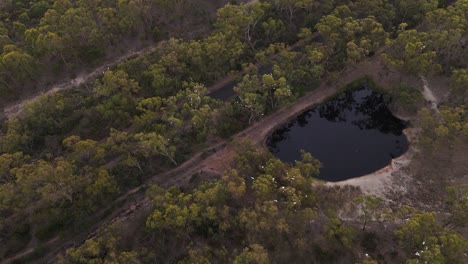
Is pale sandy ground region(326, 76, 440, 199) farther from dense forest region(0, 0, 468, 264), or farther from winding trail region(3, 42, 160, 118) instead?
winding trail region(3, 42, 160, 118)

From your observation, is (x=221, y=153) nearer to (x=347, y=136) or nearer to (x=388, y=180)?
(x=347, y=136)

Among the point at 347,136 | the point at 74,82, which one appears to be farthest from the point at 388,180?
the point at 74,82

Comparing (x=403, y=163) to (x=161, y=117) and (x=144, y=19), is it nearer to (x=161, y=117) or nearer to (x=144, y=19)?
(x=161, y=117)

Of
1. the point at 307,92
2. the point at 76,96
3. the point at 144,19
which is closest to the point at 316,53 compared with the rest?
the point at 307,92

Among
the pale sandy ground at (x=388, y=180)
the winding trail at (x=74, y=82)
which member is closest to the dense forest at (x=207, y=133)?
the winding trail at (x=74, y=82)

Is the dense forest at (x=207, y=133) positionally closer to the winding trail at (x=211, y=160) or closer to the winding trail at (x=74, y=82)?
the winding trail at (x=211, y=160)

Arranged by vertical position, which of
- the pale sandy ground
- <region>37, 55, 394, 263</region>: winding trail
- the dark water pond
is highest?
<region>37, 55, 394, 263</region>: winding trail

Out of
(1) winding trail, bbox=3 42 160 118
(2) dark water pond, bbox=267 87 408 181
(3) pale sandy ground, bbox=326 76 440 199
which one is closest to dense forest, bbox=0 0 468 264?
(1) winding trail, bbox=3 42 160 118
